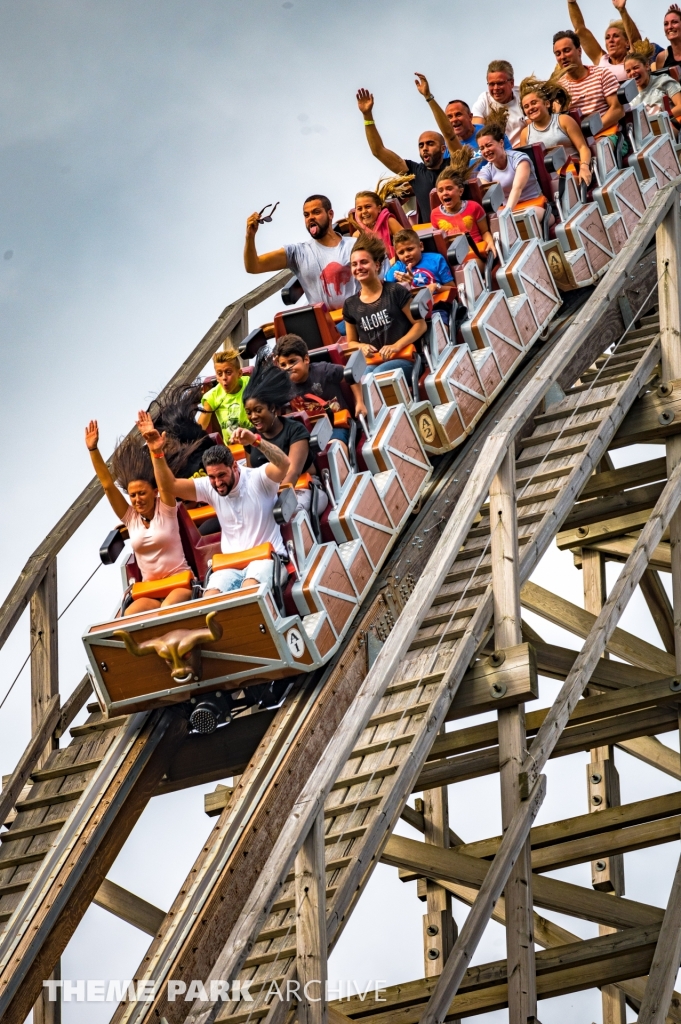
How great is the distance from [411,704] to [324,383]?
7.89ft

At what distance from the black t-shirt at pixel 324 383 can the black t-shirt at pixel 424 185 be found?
2.91 m

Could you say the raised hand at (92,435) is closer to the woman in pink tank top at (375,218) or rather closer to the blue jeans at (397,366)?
the blue jeans at (397,366)

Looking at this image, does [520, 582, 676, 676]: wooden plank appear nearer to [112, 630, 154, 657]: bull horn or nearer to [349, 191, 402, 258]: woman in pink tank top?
[349, 191, 402, 258]: woman in pink tank top

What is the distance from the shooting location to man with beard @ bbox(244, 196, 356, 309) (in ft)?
35.7

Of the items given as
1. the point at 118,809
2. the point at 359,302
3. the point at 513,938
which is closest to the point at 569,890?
the point at 513,938

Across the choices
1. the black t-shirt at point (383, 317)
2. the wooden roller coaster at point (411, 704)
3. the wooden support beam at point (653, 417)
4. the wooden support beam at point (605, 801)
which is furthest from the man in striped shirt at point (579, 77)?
the wooden support beam at point (653, 417)

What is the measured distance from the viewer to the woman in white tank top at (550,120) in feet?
39.3

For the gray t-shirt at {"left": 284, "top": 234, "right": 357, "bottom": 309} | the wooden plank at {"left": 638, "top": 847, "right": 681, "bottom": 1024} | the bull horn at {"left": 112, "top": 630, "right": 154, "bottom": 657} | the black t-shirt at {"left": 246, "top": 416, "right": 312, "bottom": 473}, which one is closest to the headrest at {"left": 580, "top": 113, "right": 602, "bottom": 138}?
the gray t-shirt at {"left": 284, "top": 234, "right": 357, "bottom": 309}

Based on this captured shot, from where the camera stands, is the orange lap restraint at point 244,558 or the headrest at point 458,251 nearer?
the orange lap restraint at point 244,558

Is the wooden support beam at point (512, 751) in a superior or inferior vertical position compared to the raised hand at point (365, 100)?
inferior

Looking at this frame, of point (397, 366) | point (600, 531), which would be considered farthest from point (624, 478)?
point (600, 531)

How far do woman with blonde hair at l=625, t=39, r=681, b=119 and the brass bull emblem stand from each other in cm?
647

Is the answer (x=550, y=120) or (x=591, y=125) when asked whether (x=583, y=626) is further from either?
(x=550, y=120)

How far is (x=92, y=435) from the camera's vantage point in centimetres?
885
